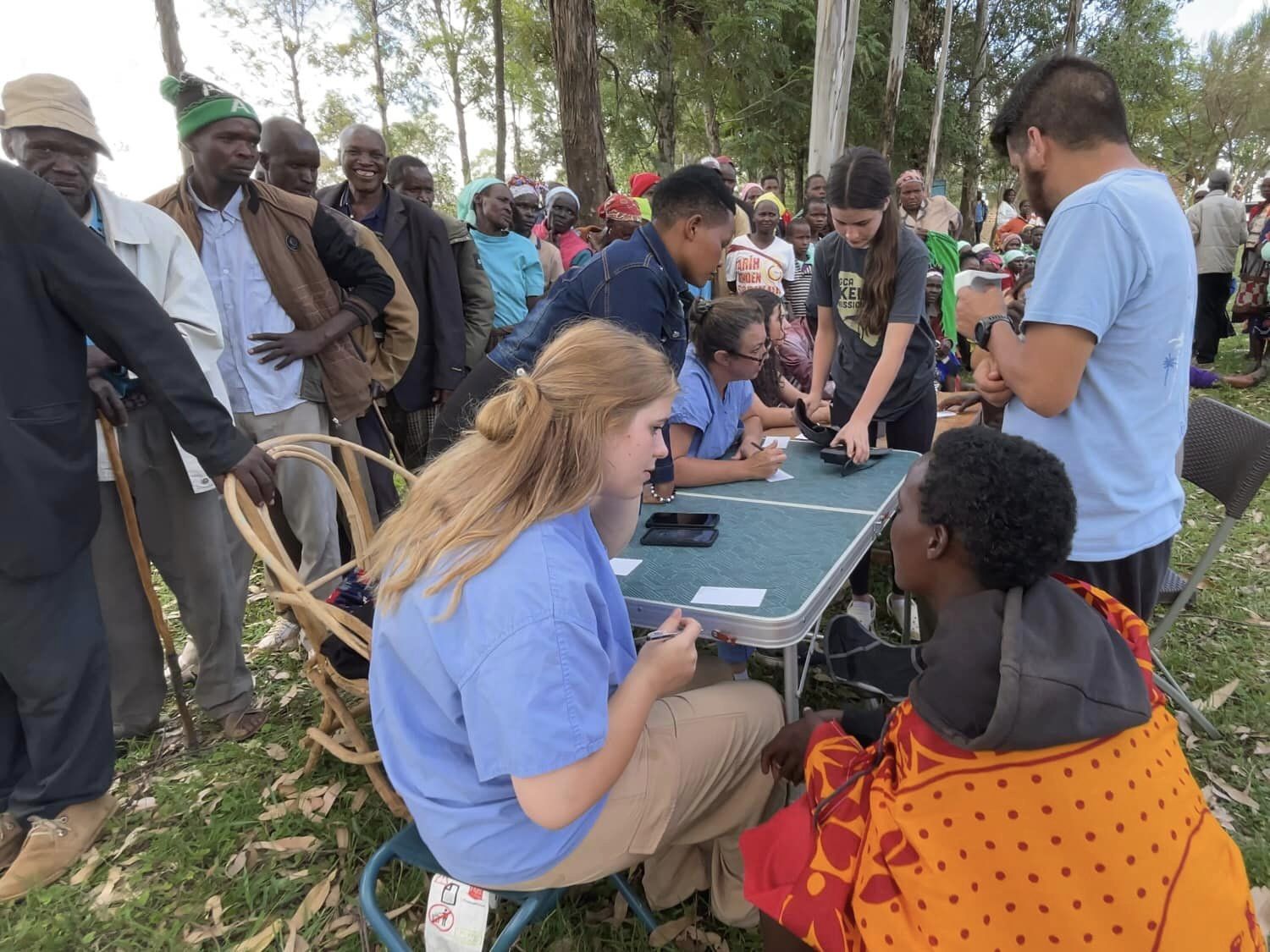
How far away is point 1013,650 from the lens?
1.06 metres

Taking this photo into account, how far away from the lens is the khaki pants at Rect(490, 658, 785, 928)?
1.43 meters

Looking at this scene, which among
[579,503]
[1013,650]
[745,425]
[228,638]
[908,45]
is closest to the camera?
[1013,650]

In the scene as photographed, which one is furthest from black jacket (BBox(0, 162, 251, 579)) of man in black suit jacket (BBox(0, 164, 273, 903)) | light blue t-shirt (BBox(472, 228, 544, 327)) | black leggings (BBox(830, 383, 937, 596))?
light blue t-shirt (BBox(472, 228, 544, 327))

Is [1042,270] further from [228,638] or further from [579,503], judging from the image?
[228,638]

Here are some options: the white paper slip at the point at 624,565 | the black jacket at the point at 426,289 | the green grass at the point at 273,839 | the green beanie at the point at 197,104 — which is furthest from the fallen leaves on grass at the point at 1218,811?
the green beanie at the point at 197,104

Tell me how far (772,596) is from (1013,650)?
29.4 inches

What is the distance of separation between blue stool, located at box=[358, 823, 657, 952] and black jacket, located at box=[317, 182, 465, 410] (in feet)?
9.29

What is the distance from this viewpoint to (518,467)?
1.31 m

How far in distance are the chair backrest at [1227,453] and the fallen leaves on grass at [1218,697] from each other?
827mm

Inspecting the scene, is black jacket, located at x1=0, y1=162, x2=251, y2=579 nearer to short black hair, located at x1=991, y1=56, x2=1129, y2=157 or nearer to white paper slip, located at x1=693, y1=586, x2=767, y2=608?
white paper slip, located at x1=693, y1=586, x2=767, y2=608

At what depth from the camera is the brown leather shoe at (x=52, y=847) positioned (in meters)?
2.19

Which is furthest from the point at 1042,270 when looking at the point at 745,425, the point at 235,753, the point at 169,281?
the point at 235,753

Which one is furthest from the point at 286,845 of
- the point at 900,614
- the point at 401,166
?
the point at 401,166

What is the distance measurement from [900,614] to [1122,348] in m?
1.94
